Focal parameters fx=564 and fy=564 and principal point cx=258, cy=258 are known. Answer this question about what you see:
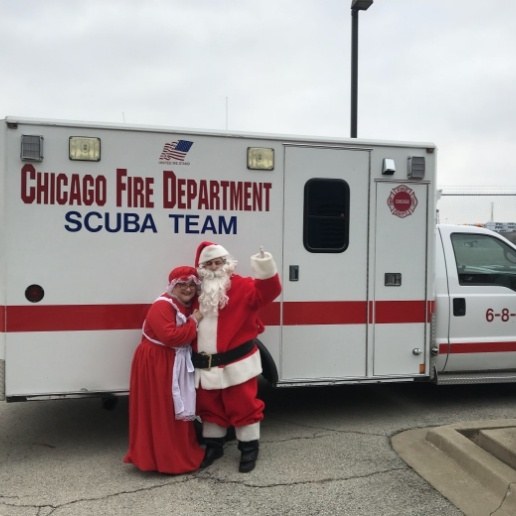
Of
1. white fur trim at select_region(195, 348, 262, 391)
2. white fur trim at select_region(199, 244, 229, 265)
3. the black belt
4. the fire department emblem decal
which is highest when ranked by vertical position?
the fire department emblem decal

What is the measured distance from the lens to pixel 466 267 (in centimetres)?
527

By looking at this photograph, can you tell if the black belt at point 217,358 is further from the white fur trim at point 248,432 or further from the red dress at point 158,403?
the white fur trim at point 248,432

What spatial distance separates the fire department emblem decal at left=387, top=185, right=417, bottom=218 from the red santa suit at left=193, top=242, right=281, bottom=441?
4.99 ft

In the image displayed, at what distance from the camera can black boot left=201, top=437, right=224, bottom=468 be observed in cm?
412

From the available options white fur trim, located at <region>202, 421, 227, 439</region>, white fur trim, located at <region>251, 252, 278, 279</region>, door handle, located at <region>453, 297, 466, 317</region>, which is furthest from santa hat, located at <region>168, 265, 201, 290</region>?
door handle, located at <region>453, 297, 466, 317</region>

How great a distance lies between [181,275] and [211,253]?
0.88 ft

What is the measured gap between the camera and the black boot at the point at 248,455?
4016mm

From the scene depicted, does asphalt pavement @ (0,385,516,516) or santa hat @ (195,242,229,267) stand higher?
santa hat @ (195,242,229,267)

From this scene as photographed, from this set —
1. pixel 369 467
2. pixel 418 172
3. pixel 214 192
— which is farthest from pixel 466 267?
pixel 214 192

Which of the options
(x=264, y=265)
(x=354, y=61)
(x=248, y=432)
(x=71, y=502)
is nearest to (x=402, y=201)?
(x=264, y=265)

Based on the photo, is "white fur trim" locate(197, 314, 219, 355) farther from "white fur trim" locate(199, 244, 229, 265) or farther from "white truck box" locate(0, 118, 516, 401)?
"white truck box" locate(0, 118, 516, 401)

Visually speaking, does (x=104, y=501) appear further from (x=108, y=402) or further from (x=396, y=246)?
(x=396, y=246)

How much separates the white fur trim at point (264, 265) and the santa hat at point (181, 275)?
0.53 m

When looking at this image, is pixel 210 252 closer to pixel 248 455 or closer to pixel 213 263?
pixel 213 263
